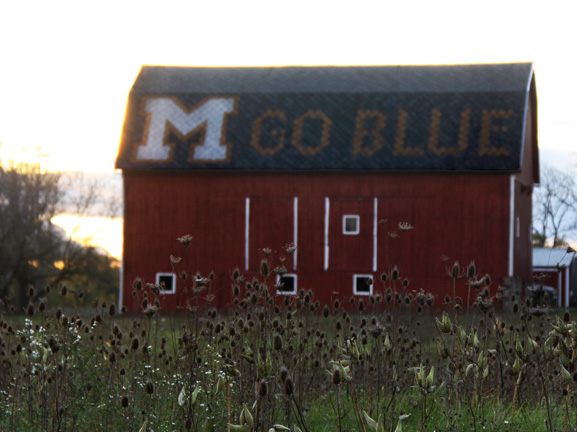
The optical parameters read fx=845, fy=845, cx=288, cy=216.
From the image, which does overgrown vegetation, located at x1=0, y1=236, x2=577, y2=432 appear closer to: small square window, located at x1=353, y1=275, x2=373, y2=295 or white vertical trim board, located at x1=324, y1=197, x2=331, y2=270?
small square window, located at x1=353, y1=275, x2=373, y2=295

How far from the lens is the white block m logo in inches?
1038

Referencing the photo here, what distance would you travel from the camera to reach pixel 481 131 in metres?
25.3

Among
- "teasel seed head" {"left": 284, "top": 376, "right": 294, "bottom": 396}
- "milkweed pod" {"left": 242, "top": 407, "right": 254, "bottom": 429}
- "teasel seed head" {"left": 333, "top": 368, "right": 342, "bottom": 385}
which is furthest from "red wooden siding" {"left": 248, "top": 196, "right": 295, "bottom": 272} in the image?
"teasel seed head" {"left": 284, "top": 376, "right": 294, "bottom": 396}

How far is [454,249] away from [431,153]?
294 cm

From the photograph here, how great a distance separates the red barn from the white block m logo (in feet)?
0.12

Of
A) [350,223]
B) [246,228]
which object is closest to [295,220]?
[246,228]

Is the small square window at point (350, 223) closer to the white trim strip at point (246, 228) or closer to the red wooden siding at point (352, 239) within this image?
the red wooden siding at point (352, 239)

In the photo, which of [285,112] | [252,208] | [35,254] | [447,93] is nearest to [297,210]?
[252,208]

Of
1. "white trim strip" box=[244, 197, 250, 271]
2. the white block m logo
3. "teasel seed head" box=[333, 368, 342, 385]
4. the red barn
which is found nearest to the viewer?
"teasel seed head" box=[333, 368, 342, 385]

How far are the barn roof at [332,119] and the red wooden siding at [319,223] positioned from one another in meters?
0.51

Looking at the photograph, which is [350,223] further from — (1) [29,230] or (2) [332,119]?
(1) [29,230]

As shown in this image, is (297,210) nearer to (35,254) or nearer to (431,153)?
(431,153)

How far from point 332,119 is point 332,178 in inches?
82.0

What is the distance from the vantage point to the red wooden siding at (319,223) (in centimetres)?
2472
